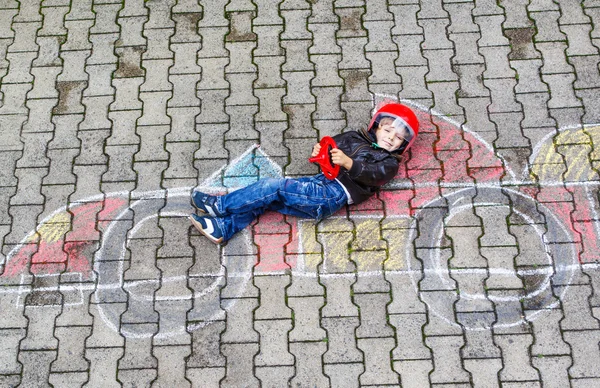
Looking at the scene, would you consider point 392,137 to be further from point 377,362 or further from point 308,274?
point 377,362

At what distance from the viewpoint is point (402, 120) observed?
514 cm

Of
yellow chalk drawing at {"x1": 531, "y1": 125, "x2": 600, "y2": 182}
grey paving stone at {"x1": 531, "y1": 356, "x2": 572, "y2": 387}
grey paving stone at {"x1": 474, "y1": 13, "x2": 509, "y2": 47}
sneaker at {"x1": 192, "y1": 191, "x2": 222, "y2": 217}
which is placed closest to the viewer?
grey paving stone at {"x1": 531, "y1": 356, "x2": 572, "y2": 387}

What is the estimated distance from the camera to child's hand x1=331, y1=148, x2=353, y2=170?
4.91 meters

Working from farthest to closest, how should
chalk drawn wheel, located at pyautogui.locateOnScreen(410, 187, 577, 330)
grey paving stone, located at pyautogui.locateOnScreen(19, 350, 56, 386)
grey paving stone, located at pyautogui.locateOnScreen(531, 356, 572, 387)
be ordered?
1. chalk drawn wheel, located at pyautogui.locateOnScreen(410, 187, 577, 330)
2. grey paving stone, located at pyautogui.locateOnScreen(19, 350, 56, 386)
3. grey paving stone, located at pyautogui.locateOnScreen(531, 356, 572, 387)

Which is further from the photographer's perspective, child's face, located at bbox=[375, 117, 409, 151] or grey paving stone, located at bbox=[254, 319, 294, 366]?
child's face, located at bbox=[375, 117, 409, 151]

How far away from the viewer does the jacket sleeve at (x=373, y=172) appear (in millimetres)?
4969

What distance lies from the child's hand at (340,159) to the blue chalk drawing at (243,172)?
1.86 ft

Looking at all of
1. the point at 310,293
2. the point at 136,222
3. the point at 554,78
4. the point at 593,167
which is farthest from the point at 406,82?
the point at 136,222

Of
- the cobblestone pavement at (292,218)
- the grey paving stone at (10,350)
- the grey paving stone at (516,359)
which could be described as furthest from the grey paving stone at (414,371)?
the grey paving stone at (10,350)

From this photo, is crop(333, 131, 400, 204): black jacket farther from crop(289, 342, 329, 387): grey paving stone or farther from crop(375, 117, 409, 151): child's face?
crop(289, 342, 329, 387): grey paving stone

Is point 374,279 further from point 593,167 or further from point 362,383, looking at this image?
point 593,167

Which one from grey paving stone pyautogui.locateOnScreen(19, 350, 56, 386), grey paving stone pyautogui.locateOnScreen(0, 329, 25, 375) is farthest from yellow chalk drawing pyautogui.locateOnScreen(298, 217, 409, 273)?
grey paving stone pyautogui.locateOnScreen(0, 329, 25, 375)

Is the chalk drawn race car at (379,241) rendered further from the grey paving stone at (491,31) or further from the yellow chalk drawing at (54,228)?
the grey paving stone at (491,31)

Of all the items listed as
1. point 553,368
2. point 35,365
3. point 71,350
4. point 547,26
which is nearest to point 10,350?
point 35,365
